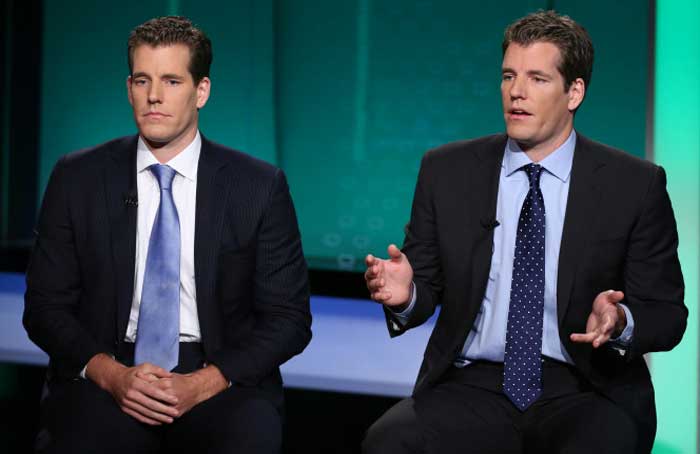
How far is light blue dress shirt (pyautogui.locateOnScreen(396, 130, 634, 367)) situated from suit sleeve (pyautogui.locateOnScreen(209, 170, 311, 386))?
0.96 feet

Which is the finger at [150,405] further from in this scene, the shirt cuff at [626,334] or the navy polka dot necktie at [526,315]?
the shirt cuff at [626,334]

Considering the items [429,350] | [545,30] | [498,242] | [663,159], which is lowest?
[429,350]

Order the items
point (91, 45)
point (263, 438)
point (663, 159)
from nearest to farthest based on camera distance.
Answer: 1. point (263, 438)
2. point (663, 159)
3. point (91, 45)

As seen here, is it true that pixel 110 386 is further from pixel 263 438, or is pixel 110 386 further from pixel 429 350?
pixel 429 350

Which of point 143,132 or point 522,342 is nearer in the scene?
point 522,342

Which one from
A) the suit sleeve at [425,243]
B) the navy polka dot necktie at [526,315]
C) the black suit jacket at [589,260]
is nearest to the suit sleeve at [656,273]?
the black suit jacket at [589,260]

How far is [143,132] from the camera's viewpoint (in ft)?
7.89

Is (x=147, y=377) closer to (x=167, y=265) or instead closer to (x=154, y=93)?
(x=167, y=265)

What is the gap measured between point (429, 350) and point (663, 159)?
1.45 meters

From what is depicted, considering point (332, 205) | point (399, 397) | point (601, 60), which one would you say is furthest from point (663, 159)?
point (332, 205)

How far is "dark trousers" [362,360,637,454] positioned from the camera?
6.91 ft

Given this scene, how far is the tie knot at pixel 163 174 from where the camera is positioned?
240cm

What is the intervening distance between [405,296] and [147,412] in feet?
2.06

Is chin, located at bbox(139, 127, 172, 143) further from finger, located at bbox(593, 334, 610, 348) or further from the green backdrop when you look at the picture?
the green backdrop
